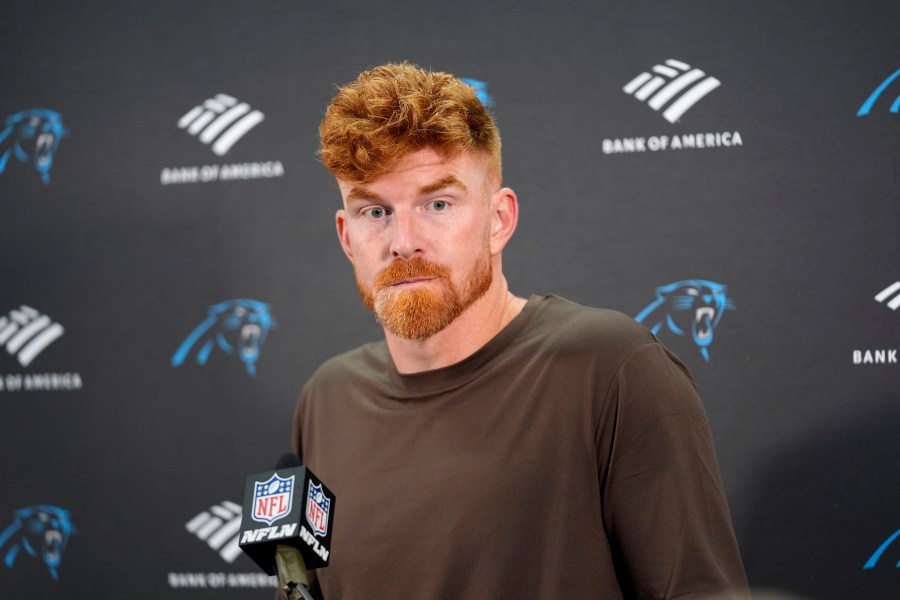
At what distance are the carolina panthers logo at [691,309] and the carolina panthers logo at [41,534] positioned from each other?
1.79 m

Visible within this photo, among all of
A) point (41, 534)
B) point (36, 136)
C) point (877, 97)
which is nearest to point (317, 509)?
point (877, 97)

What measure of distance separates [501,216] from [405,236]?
23cm

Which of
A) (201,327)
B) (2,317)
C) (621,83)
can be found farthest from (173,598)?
(621,83)

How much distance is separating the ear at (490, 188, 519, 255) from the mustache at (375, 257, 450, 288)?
141 mm

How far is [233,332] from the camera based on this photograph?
262 centimetres

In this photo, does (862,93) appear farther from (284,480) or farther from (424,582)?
(284,480)

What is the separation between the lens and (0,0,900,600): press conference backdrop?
219 centimetres

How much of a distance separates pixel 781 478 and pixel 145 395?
1.76m

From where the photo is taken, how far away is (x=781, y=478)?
2209mm

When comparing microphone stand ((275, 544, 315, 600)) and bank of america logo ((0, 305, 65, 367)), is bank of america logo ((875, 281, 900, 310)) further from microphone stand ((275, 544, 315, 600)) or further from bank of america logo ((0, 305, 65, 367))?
bank of america logo ((0, 305, 65, 367))

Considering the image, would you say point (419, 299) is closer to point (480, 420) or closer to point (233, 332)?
point (480, 420)

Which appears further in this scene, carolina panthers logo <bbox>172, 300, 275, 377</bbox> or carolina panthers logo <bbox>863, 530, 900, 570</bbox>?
carolina panthers logo <bbox>172, 300, 275, 377</bbox>

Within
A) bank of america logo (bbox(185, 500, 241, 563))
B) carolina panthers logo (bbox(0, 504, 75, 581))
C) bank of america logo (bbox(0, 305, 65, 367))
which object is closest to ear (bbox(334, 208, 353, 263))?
bank of america logo (bbox(185, 500, 241, 563))

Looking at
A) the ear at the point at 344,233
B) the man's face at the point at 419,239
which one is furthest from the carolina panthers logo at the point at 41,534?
the man's face at the point at 419,239
